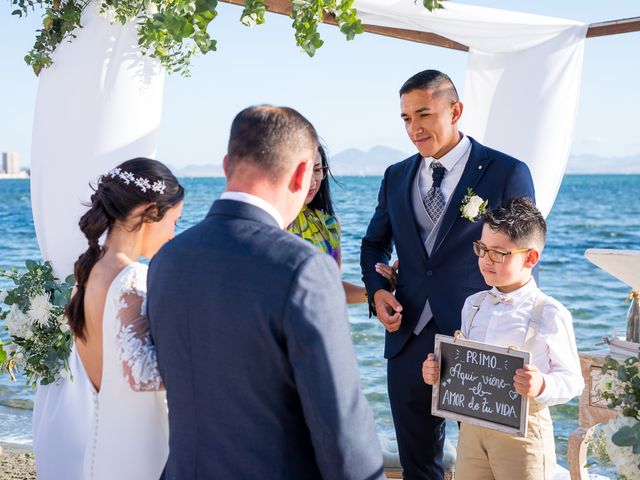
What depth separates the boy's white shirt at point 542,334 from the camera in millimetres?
2633

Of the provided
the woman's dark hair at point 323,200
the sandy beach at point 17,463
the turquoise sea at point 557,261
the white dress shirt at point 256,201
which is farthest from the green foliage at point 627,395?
the turquoise sea at point 557,261

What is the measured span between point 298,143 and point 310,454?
26.5 inches

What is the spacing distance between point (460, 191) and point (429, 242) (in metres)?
0.24

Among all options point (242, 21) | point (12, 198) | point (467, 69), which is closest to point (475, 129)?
point (467, 69)

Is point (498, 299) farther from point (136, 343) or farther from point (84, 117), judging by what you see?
point (84, 117)

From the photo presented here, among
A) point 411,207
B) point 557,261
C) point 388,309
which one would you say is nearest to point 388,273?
point 388,309

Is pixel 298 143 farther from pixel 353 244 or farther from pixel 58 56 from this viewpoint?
pixel 353 244

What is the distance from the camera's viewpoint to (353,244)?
24750mm

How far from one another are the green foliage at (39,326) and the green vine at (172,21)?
37.5 inches

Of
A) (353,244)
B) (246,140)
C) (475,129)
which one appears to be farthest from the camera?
(353,244)

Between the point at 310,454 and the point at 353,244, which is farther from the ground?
the point at 310,454

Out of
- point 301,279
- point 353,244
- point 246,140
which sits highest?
point 246,140

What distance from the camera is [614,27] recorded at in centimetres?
462

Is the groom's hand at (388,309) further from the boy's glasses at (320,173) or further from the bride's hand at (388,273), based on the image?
the boy's glasses at (320,173)
